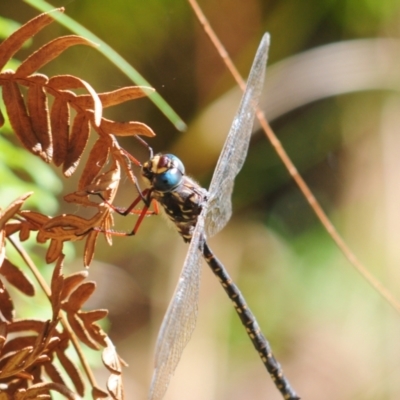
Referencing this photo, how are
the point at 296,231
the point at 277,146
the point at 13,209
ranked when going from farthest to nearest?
the point at 296,231
the point at 277,146
the point at 13,209

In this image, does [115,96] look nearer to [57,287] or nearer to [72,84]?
[72,84]

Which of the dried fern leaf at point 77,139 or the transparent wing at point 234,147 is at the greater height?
the transparent wing at point 234,147

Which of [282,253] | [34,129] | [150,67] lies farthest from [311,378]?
[34,129]

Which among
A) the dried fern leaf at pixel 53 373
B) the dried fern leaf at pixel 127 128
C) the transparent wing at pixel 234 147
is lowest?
the dried fern leaf at pixel 53 373

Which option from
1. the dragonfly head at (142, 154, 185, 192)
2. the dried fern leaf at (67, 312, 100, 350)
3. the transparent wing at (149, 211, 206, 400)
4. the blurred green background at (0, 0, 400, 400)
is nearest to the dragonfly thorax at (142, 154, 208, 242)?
the dragonfly head at (142, 154, 185, 192)

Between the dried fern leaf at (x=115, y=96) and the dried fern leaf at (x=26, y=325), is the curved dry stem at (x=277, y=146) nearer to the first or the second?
the dried fern leaf at (x=115, y=96)

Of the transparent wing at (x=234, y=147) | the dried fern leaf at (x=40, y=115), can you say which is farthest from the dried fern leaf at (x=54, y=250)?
the transparent wing at (x=234, y=147)

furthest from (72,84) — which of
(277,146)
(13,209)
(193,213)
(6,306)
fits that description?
(277,146)

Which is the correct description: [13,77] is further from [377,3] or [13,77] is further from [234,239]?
[377,3]
